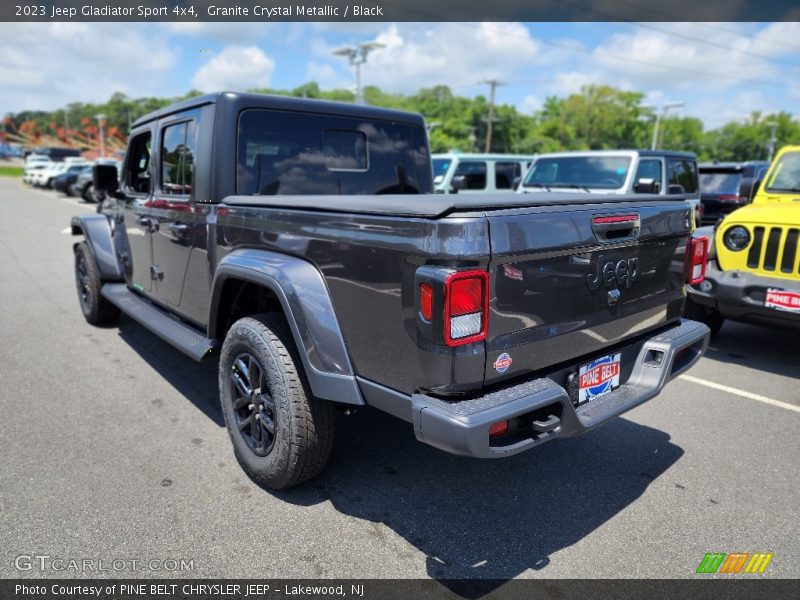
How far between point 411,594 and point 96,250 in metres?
4.41

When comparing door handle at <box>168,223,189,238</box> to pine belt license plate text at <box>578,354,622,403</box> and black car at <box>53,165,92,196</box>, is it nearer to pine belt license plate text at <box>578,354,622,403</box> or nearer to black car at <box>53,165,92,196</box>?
pine belt license plate text at <box>578,354,622,403</box>

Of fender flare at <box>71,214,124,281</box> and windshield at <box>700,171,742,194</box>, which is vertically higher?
windshield at <box>700,171,742,194</box>

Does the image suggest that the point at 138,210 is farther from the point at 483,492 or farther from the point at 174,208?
the point at 483,492

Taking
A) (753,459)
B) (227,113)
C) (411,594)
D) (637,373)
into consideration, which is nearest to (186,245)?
(227,113)

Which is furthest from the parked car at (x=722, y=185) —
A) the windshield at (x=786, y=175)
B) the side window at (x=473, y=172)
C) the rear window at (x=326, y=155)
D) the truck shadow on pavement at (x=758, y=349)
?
the rear window at (x=326, y=155)

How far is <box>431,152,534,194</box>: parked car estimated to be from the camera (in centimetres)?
1163

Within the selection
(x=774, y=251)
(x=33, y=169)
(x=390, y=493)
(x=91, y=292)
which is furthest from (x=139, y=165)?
(x=33, y=169)

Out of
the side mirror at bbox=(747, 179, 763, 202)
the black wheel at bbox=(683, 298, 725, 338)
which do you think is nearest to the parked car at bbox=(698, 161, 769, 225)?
the side mirror at bbox=(747, 179, 763, 202)

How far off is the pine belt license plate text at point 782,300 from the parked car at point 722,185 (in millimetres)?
7633

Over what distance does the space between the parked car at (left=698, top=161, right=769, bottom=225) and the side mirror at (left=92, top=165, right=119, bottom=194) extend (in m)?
10.7

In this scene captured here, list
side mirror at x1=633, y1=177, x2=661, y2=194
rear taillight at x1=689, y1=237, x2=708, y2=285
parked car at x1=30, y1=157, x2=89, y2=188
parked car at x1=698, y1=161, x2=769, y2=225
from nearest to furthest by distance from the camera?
1. rear taillight at x1=689, y1=237, x2=708, y2=285
2. side mirror at x1=633, y1=177, x2=661, y2=194
3. parked car at x1=698, y1=161, x2=769, y2=225
4. parked car at x1=30, y1=157, x2=89, y2=188

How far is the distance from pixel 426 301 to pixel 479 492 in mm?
1393
